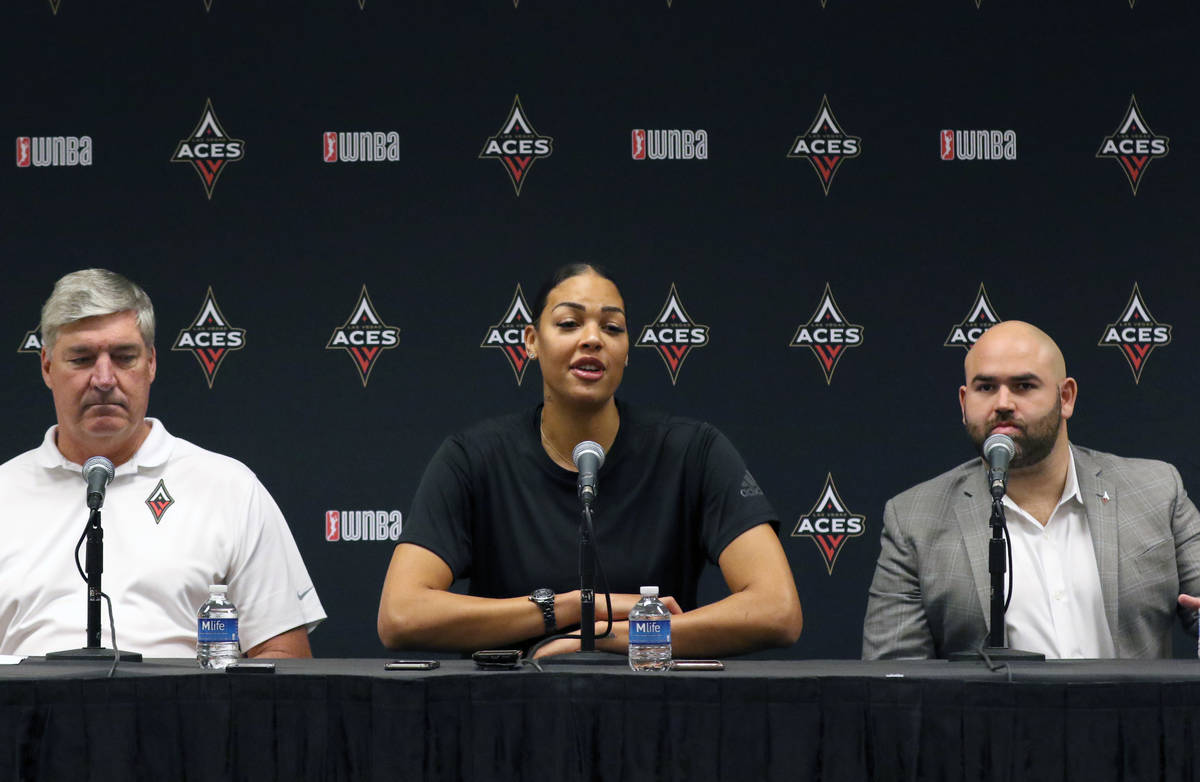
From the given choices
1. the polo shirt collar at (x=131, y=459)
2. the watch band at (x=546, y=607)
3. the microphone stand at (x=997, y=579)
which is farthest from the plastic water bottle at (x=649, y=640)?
the polo shirt collar at (x=131, y=459)

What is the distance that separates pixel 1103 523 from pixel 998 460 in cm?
71

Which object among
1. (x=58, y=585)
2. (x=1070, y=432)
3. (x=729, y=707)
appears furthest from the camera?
(x=1070, y=432)

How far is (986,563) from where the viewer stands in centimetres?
297

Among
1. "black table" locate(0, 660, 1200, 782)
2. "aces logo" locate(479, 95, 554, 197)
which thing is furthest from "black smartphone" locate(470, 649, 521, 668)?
"aces logo" locate(479, 95, 554, 197)

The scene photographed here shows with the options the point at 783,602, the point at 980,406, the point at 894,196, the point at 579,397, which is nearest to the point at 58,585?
the point at 579,397

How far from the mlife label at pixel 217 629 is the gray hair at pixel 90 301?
2.96 ft

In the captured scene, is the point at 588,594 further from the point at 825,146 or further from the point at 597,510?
the point at 825,146

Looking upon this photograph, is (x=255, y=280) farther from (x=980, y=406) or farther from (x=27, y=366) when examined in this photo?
(x=980, y=406)

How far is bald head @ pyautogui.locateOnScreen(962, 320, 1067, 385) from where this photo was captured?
9.96 feet

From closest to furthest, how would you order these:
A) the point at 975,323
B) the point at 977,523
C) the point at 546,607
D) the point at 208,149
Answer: the point at 546,607
the point at 977,523
the point at 975,323
the point at 208,149

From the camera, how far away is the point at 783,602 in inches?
105

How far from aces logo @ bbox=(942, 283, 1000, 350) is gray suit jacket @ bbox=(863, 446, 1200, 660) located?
0.89m

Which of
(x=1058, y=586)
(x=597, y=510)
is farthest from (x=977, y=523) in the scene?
(x=597, y=510)

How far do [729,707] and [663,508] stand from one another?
2.95ft
